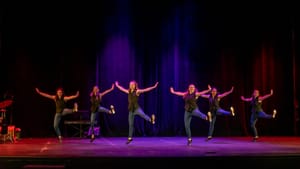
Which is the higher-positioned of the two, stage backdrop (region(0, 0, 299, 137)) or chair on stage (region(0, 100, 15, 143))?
stage backdrop (region(0, 0, 299, 137))

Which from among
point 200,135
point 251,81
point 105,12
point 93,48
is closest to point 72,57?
point 93,48

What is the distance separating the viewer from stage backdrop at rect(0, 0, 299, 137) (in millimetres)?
→ 14789

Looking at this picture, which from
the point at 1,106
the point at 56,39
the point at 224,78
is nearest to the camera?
the point at 1,106

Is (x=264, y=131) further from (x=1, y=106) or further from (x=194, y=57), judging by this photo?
(x=1, y=106)

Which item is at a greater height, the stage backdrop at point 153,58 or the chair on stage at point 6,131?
the stage backdrop at point 153,58

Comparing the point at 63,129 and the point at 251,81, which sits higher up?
the point at 251,81

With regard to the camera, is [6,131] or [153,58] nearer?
[6,131]

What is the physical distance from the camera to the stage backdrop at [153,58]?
48.5 ft

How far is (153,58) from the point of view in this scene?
1565 cm

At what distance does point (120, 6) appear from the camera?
50.8ft

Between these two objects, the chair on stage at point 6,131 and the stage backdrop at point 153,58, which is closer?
the chair on stage at point 6,131

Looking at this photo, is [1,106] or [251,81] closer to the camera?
[1,106]

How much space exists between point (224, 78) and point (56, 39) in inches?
238

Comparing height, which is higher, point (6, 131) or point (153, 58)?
point (153, 58)
